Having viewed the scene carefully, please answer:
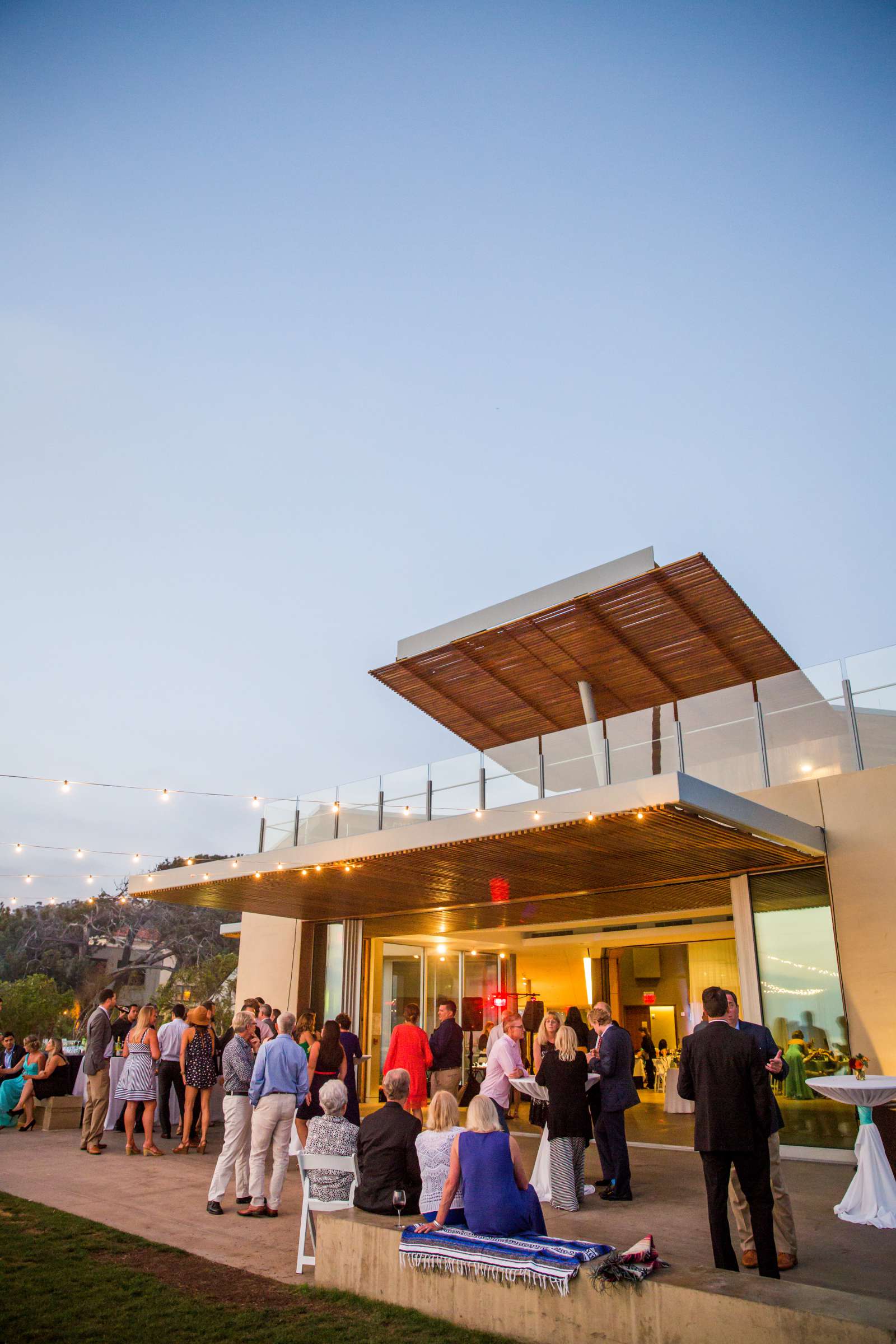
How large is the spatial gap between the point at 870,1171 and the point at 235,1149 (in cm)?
456

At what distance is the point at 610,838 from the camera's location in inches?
362

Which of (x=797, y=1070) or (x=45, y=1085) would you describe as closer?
(x=797, y=1070)

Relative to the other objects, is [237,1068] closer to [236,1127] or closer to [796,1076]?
[236,1127]

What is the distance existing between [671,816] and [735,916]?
3154 mm

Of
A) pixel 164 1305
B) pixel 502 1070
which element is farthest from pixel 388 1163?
pixel 502 1070

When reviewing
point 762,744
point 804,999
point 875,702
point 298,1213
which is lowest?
point 298,1213

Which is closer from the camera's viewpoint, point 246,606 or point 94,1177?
point 94,1177

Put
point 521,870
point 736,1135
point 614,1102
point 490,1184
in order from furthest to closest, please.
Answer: point 521,870
point 614,1102
point 736,1135
point 490,1184

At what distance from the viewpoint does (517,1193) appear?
3768mm

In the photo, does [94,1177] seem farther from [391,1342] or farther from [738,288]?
[738,288]

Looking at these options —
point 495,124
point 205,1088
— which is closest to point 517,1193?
point 205,1088

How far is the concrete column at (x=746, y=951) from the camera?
9797 millimetres

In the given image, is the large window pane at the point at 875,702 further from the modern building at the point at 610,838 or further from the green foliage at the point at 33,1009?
the green foliage at the point at 33,1009

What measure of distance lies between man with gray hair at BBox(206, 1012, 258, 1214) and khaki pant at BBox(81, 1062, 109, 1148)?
2765mm
